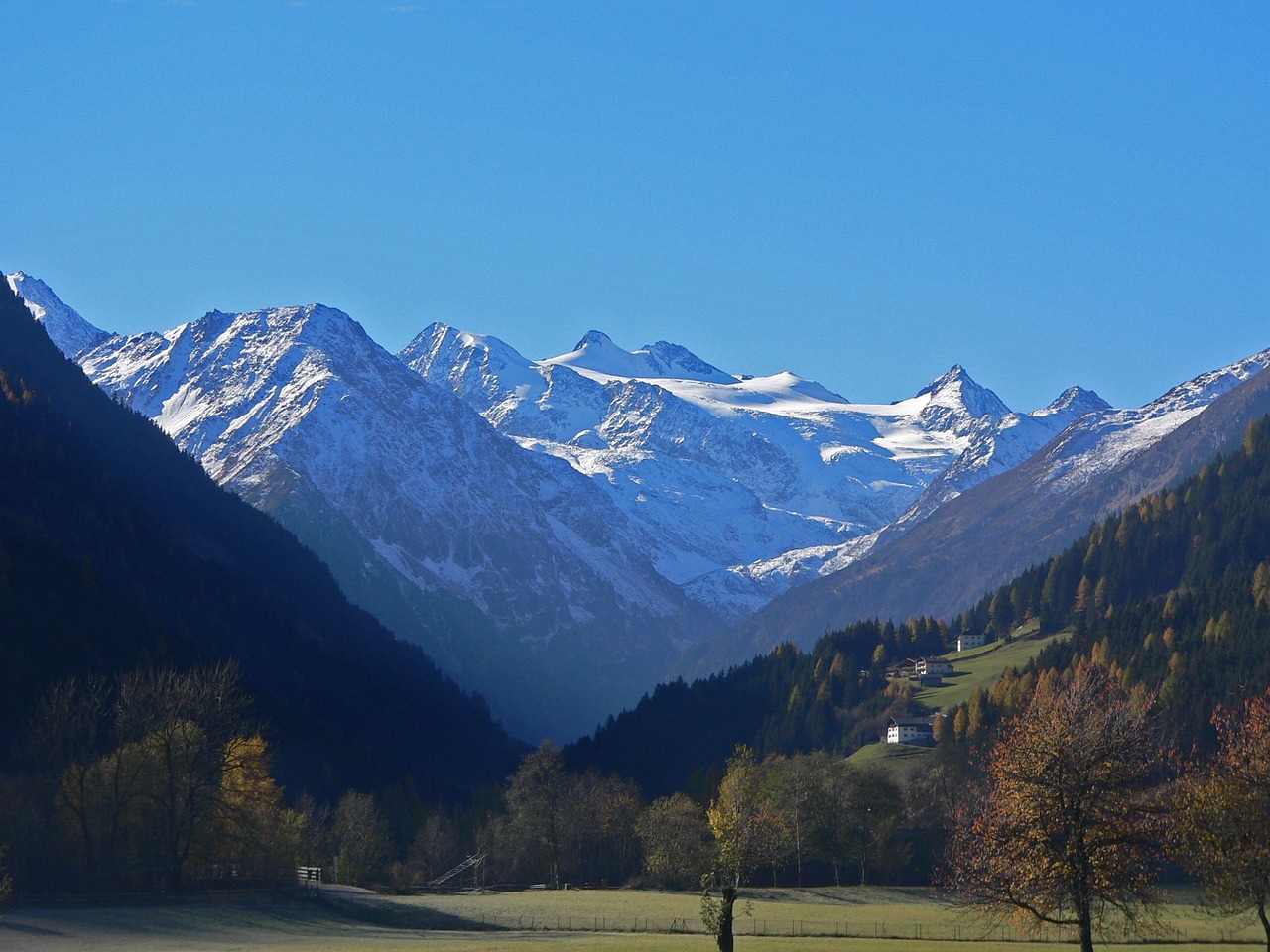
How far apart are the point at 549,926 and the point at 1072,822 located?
197 feet

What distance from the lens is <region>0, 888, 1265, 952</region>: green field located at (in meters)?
96.8

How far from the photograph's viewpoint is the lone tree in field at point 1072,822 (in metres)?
68.6

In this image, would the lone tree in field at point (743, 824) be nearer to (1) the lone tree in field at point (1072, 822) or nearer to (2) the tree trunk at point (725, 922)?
(2) the tree trunk at point (725, 922)

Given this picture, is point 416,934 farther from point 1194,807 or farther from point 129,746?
point 1194,807

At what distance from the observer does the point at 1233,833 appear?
243 ft

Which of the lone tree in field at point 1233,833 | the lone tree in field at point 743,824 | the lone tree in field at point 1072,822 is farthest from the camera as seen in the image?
the lone tree in field at point 743,824

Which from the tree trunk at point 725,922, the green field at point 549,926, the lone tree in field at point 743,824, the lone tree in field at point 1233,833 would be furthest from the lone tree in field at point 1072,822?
the lone tree in field at point 743,824

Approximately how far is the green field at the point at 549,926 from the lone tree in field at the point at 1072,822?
1745cm

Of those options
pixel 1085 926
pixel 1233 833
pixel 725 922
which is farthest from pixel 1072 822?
pixel 725 922

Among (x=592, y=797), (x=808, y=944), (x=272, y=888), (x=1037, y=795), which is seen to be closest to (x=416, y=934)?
(x=272, y=888)

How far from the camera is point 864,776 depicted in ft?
592

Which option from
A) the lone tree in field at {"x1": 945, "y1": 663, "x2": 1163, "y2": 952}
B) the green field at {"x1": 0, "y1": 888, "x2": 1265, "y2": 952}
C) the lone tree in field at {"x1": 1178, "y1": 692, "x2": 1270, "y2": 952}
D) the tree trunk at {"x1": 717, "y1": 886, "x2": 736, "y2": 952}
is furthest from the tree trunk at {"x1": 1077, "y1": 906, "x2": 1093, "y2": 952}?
the green field at {"x1": 0, "y1": 888, "x2": 1265, "y2": 952}

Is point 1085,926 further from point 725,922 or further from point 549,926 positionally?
point 549,926

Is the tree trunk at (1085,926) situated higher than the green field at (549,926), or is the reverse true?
the tree trunk at (1085,926)
